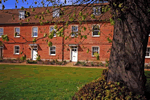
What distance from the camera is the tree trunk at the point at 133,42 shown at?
4188mm

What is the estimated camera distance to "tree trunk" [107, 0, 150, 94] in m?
4.19

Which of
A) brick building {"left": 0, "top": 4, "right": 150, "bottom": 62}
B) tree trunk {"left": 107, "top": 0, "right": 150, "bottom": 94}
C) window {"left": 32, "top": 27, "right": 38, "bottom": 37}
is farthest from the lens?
window {"left": 32, "top": 27, "right": 38, "bottom": 37}

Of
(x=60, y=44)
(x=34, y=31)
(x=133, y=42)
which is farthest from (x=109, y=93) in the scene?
(x=34, y=31)

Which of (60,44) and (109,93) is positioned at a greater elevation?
(60,44)

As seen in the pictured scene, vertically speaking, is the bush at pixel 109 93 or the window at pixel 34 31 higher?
the window at pixel 34 31

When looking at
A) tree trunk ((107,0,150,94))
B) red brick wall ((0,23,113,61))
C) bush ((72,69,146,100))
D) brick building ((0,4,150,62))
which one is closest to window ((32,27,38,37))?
brick building ((0,4,150,62))

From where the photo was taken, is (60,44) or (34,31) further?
(34,31)

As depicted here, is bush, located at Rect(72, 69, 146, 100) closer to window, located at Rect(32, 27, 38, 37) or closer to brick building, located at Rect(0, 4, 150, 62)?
brick building, located at Rect(0, 4, 150, 62)

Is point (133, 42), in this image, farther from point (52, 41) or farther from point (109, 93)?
point (52, 41)

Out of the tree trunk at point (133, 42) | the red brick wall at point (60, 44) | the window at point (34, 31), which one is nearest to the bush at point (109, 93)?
the tree trunk at point (133, 42)

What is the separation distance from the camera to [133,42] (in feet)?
13.8

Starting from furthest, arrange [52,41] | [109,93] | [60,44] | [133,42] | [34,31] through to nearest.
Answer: [34,31] → [52,41] → [60,44] → [133,42] → [109,93]

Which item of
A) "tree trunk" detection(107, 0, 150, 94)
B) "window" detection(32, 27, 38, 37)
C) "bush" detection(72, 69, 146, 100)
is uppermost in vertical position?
"window" detection(32, 27, 38, 37)

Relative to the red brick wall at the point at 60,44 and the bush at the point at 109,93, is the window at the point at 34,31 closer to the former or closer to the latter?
the red brick wall at the point at 60,44
